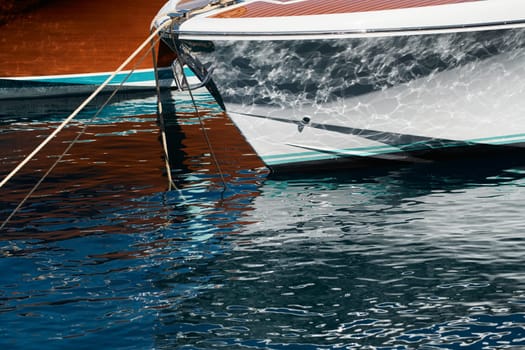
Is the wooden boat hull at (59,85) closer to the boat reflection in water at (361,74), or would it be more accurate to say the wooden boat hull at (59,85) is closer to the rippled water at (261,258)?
the rippled water at (261,258)

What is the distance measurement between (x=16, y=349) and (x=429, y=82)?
4.90m

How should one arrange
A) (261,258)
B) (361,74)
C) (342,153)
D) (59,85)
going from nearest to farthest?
(261,258) → (361,74) → (342,153) → (59,85)

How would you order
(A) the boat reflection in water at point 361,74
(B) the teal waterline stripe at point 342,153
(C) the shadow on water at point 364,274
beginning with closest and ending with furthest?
(C) the shadow on water at point 364,274 → (A) the boat reflection in water at point 361,74 → (B) the teal waterline stripe at point 342,153

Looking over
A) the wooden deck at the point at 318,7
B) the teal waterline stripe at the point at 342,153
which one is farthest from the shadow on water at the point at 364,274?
the wooden deck at the point at 318,7

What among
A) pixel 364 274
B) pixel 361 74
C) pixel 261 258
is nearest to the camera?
pixel 364 274

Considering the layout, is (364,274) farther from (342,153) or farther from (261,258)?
(342,153)

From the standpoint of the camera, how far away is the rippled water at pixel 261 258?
16.3 feet

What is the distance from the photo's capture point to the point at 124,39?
16281 millimetres

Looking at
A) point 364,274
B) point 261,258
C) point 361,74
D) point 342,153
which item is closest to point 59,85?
point 342,153

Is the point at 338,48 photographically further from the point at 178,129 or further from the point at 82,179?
the point at 178,129

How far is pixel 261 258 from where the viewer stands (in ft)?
20.3

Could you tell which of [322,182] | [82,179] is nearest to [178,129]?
[82,179]

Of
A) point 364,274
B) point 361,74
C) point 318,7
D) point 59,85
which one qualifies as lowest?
point 364,274

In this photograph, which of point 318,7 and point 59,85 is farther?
point 59,85
